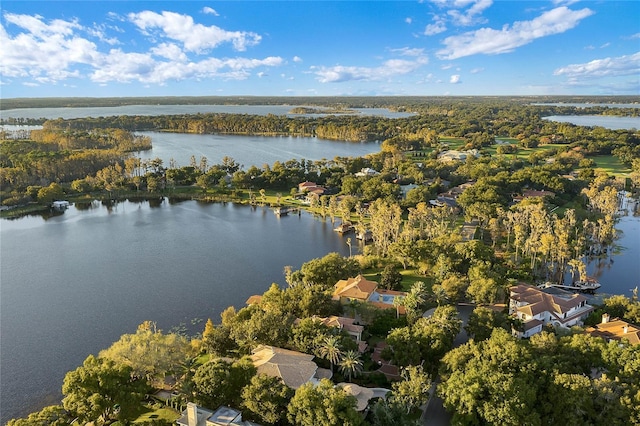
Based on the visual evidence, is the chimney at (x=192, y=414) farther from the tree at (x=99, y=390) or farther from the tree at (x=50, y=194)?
the tree at (x=50, y=194)

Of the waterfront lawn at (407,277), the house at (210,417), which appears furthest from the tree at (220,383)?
the waterfront lawn at (407,277)

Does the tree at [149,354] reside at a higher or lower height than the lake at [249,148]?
lower

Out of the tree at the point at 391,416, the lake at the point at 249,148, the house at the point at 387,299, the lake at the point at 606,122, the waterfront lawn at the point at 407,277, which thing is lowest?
the waterfront lawn at the point at 407,277

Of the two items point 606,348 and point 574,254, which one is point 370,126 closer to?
point 574,254

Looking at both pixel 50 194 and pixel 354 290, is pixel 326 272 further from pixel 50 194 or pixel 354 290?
pixel 50 194

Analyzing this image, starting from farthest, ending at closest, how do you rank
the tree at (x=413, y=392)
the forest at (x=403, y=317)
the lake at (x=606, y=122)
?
the lake at (x=606, y=122), the tree at (x=413, y=392), the forest at (x=403, y=317)

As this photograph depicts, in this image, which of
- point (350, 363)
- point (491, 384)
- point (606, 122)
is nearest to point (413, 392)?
point (491, 384)
